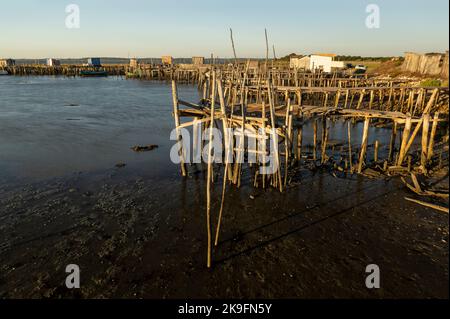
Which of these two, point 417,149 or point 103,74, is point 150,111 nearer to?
point 417,149

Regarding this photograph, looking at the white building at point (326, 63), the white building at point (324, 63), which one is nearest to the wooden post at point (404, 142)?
the white building at point (324, 63)

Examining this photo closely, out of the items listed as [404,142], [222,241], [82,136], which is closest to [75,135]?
[82,136]

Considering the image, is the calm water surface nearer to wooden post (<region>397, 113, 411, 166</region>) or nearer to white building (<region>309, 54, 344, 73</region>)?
wooden post (<region>397, 113, 411, 166</region>)

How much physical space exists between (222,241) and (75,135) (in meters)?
15.5

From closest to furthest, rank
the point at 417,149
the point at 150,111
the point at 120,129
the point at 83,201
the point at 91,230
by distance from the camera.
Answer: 1. the point at 91,230
2. the point at 83,201
3. the point at 417,149
4. the point at 120,129
5. the point at 150,111

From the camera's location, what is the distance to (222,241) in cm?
788

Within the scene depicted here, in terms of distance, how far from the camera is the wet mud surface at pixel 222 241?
6.29 m

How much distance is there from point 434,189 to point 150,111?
81.0 ft

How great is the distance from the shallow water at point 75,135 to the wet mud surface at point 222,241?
2.51 metres

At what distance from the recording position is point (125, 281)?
6387 millimetres

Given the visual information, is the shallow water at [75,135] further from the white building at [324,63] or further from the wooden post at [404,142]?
the white building at [324,63]

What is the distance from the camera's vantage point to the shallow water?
13492mm

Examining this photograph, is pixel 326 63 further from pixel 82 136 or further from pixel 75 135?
pixel 75 135

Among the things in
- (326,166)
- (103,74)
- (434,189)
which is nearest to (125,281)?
(326,166)
